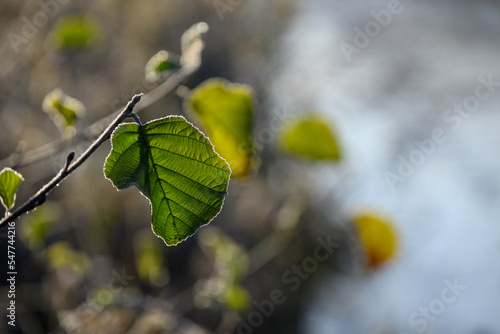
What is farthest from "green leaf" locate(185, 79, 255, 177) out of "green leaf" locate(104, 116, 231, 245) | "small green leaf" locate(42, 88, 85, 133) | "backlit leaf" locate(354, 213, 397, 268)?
"backlit leaf" locate(354, 213, 397, 268)

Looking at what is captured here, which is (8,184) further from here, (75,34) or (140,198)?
(140,198)

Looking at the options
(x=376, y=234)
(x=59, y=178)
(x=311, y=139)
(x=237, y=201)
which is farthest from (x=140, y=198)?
(x=59, y=178)

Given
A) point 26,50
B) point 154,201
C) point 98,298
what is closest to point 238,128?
point 154,201

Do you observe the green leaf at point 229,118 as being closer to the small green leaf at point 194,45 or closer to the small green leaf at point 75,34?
the small green leaf at point 194,45

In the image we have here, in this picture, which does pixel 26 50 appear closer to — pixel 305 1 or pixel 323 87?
pixel 323 87

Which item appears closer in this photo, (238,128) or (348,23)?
(238,128)

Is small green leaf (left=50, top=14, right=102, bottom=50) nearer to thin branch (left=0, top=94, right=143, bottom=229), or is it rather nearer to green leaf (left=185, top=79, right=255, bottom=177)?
green leaf (left=185, top=79, right=255, bottom=177)

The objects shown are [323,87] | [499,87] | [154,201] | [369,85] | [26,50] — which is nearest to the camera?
[154,201]
